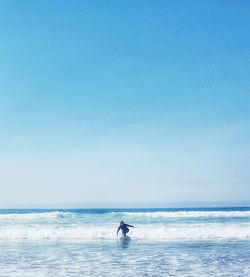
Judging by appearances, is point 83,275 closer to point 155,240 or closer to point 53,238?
point 155,240

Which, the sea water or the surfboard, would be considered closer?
the sea water

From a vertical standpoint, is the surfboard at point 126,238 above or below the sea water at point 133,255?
above

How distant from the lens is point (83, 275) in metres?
11.0

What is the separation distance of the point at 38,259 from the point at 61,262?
123 centimetres

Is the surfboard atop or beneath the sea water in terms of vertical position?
atop

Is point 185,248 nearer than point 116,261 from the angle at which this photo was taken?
No

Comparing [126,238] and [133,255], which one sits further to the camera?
[126,238]

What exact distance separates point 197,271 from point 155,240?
28.1 ft

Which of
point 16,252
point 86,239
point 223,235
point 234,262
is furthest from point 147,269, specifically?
point 223,235

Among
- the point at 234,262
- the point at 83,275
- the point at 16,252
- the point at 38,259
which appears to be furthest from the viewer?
the point at 16,252

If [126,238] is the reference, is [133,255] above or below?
below

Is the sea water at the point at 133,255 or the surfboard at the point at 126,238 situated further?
the surfboard at the point at 126,238

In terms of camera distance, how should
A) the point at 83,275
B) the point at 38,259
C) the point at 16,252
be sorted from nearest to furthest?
the point at 83,275 → the point at 38,259 → the point at 16,252

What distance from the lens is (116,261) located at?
43.5 ft
